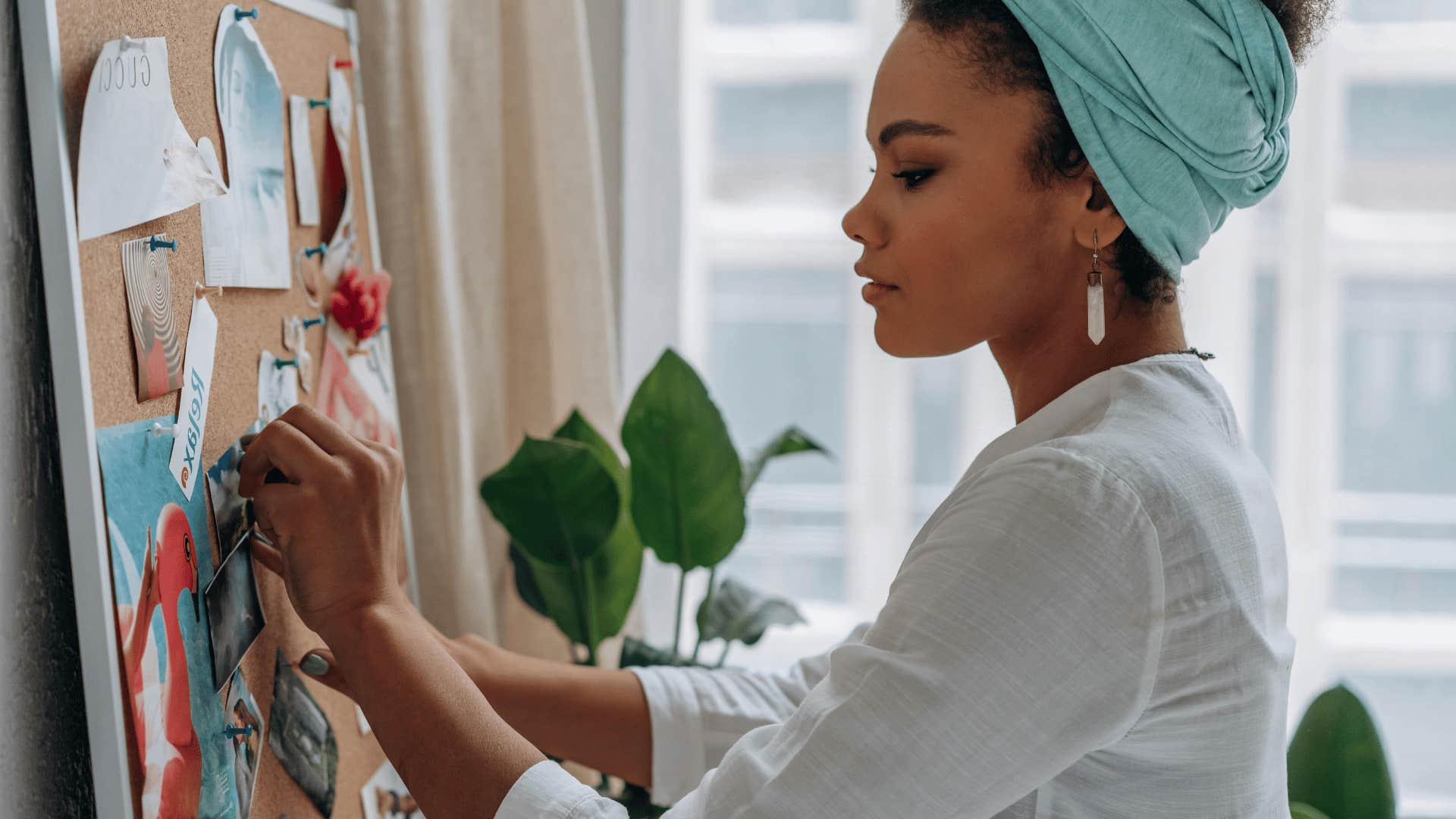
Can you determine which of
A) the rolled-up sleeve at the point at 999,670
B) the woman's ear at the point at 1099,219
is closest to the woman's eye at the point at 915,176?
the woman's ear at the point at 1099,219

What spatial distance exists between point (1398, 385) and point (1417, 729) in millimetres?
602

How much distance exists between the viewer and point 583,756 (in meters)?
1.08

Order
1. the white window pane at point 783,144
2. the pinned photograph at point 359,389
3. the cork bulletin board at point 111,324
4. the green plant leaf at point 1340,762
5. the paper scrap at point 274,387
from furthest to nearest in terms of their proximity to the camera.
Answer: the white window pane at point 783,144
the green plant leaf at point 1340,762
the pinned photograph at point 359,389
the paper scrap at point 274,387
the cork bulletin board at point 111,324

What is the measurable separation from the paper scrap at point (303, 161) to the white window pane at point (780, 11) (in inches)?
43.2

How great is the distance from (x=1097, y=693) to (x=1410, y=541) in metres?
1.58

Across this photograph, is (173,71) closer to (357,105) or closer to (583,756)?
(357,105)

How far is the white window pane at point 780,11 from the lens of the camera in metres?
1.91

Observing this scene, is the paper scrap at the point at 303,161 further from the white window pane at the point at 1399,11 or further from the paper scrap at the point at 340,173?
the white window pane at the point at 1399,11

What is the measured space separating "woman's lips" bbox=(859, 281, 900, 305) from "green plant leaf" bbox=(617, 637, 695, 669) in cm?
65

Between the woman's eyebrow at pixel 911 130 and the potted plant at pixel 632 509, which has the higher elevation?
the woman's eyebrow at pixel 911 130

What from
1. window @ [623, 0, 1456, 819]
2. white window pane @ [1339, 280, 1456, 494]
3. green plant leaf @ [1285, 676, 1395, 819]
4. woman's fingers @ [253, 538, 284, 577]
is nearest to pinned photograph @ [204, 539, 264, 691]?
woman's fingers @ [253, 538, 284, 577]

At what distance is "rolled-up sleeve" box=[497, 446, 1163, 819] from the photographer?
25.8 inches

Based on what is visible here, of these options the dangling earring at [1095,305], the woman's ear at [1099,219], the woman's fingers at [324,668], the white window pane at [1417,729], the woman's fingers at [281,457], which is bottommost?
the white window pane at [1417,729]

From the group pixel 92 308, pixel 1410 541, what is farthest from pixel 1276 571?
pixel 1410 541
